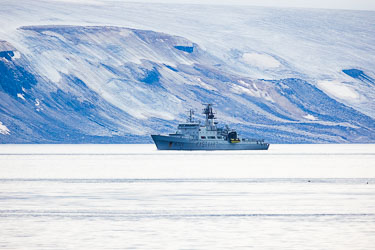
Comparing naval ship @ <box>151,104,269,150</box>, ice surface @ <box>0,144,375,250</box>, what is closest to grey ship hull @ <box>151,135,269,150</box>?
naval ship @ <box>151,104,269,150</box>

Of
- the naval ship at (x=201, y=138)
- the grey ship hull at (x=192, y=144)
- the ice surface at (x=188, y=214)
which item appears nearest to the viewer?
the ice surface at (x=188, y=214)

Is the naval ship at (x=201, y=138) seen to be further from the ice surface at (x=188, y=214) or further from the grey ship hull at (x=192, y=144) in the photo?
the ice surface at (x=188, y=214)

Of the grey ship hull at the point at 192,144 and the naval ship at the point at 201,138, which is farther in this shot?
the grey ship hull at the point at 192,144

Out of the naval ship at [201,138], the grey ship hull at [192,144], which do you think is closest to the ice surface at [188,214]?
the naval ship at [201,138]

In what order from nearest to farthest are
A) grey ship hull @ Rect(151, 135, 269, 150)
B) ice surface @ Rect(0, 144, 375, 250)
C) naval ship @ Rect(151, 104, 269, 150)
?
ice surface @ Rect(0, 144, 375, 250), naval ship @ Rect(151, 104, 269, 150), grey ship hull @ Rect(151, 135, 269, 150)

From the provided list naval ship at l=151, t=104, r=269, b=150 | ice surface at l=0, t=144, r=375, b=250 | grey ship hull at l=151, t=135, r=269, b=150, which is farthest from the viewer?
grey ship hull at l=151, t=135, r=269, b=150

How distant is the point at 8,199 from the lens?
50875 millimetres

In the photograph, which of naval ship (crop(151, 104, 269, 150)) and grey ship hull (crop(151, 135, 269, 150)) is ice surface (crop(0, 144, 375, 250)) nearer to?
naval ship (crop(151, 104, 269, 150))

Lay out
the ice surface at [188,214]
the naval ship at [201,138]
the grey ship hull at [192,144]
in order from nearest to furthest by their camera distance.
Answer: the ice surface at [188,214], the naval ship at [201,138], the grey ship hull at [192,144]

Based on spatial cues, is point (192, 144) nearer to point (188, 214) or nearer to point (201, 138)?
point (201, 138)

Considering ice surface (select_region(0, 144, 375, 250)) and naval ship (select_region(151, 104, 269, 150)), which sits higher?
ice surface (select_region(0, 144, 375, 250))

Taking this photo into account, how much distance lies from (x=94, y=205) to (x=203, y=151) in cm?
11769

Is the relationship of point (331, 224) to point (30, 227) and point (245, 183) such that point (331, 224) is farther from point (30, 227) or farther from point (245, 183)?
point (245, 183)

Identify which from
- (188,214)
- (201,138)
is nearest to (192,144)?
(201,138)
